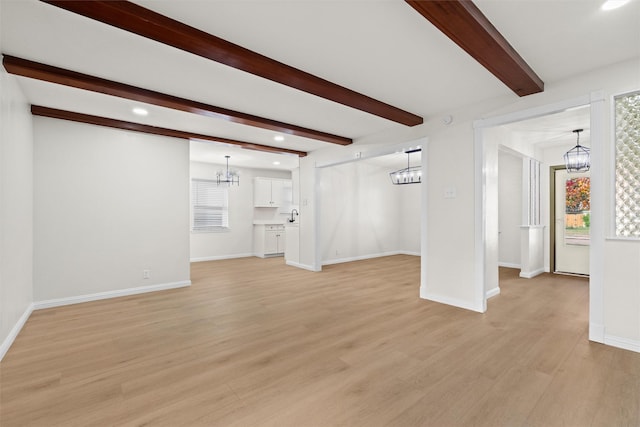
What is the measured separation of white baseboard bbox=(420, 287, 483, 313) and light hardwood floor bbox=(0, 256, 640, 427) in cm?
18

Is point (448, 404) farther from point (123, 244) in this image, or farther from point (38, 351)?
point (123, 244)

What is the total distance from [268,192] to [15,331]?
20.0 ft

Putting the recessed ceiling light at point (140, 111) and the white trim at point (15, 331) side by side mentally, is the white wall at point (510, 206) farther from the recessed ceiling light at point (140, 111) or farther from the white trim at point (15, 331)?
the white trim at point (15, 331)

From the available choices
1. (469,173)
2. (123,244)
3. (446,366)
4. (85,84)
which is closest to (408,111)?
(469,173)

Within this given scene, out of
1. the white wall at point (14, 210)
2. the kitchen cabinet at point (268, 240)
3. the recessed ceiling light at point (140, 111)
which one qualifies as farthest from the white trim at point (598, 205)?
the kitchen cabinet at point (268, 240)

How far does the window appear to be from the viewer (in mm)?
7614

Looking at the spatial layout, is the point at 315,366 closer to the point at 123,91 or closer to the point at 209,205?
the point at 123,91

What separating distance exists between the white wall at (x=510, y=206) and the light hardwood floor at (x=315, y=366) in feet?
7.68

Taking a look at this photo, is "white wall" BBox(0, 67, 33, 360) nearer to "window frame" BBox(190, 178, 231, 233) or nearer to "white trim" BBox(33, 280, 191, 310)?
"white trim" BBox(33, 280, 191, 310)

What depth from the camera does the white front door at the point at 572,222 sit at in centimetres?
552

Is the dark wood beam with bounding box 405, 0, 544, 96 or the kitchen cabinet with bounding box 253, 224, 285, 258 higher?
the dark wood beam with bounding box 405, 0, 544, 96

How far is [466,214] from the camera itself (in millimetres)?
3713

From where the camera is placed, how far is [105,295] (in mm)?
4215

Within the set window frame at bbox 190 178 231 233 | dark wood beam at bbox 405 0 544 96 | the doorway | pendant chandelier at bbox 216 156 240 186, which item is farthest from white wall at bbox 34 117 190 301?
the doorway
